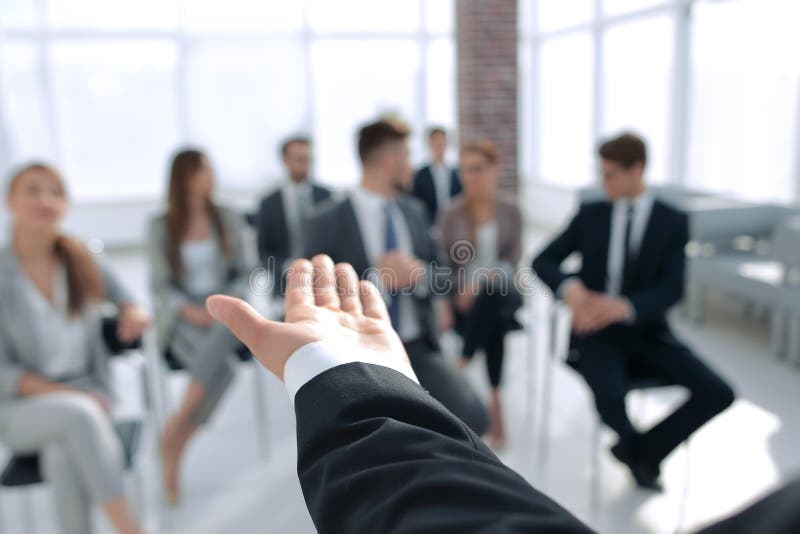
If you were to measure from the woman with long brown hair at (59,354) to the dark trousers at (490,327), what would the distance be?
1567 mm

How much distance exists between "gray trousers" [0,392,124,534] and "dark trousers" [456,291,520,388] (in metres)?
1.75

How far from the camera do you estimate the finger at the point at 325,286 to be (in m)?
0.80

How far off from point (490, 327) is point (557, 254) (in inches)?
23.6

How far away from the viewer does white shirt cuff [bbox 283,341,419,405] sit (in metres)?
0.63

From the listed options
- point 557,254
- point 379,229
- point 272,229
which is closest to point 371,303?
point 379,229

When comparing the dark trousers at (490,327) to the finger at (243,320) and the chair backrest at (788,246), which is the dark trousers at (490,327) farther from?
the finger at (243,320)

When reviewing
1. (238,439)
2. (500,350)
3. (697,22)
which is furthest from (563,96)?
(238,439)

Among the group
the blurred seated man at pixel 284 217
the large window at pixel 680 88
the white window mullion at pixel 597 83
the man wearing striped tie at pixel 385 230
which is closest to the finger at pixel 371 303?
the man wearing striped tie at pixel 385 230

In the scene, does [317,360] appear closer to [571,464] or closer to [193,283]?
[571,464]

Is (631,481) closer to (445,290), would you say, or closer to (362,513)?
(445,290)

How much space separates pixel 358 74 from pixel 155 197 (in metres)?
3.27

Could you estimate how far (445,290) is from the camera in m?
3.42

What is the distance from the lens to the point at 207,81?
9.50 metres

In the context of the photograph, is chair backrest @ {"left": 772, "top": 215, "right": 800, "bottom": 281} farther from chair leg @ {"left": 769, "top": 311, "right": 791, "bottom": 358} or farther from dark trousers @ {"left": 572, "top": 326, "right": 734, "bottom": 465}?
dark trousers @ {"left": 572, "top": 326, "right": 734, "bottom": 465}
